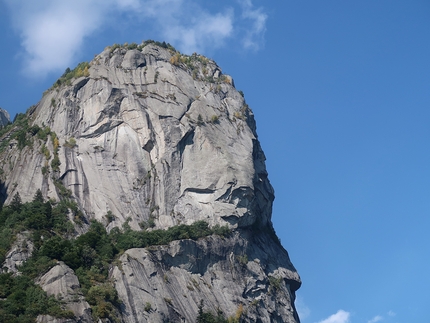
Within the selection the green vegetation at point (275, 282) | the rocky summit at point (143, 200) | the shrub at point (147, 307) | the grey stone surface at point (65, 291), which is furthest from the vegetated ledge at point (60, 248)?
the green vegetation at point (275, 282)

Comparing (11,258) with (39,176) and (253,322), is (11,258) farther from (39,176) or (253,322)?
(253,322)

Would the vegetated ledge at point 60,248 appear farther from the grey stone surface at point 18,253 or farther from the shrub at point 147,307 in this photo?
→ the shrub at point 147,307

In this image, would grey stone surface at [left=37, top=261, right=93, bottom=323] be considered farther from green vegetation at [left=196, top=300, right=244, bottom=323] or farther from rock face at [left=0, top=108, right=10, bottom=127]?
rock face at [left=0, top=108, right=10, bottom=127]

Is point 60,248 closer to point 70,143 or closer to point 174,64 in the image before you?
point 70,143

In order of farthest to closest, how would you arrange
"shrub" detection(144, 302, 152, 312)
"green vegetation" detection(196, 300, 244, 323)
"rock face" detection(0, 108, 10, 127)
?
"rock face" detection(0, 108, 10, 127) → "green vegetation" detection(196, 300, 244, 323) → "shrub" detection(144, 302, 152, 312)

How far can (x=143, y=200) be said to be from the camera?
3433 inches

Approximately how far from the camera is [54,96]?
97562 mm

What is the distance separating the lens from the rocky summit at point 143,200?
240 feet

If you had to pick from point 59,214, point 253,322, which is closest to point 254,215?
point 253,322

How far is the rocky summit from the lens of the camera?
240 feet

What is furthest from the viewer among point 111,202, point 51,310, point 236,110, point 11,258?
point 236,110

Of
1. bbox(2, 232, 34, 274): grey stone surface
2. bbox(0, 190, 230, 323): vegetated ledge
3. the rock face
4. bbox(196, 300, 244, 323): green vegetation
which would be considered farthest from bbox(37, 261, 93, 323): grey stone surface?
the rock face

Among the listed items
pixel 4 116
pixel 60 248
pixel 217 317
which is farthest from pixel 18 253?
pixel 4 116

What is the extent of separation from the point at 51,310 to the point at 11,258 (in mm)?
10679
